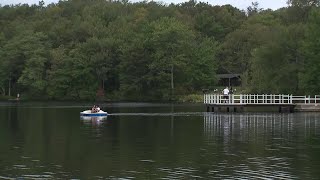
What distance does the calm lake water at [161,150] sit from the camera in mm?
25750

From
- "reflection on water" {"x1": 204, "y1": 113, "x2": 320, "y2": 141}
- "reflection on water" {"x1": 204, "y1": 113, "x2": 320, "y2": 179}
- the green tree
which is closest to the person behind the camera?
"reflection on water" {"x1": 204, "y1": 113, "x2": 320, "y2": 179}

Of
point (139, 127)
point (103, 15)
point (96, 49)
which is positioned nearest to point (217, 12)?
point (103, 15)

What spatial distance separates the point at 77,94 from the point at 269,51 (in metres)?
53.0

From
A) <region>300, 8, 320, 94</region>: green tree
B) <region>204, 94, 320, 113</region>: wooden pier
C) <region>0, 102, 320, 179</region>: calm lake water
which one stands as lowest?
<region>0, 102, 320, 179</region>: calm lake water

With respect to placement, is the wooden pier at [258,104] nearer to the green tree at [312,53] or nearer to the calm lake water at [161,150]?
the green tree at [312,53]

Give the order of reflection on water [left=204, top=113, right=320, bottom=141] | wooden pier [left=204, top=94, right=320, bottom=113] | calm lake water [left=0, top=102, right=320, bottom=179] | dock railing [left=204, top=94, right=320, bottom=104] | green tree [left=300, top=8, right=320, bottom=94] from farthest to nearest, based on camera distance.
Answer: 1. green tree [left=300, top=8, right=320, bottom=94]
2. dock railing [left=204, top=94, right=320, bottom=104]
3. wooden pier [left=204, top=94, right=320, bottom=113]
4. reflection on water [left=204, top=113, right=320, bottom=141]
5. calm lake water [left=0, top=102, right=320, bottom=179]

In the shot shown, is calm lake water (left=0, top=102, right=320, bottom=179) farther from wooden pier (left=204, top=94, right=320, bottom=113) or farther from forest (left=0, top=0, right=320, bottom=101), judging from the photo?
forest (left=0, top=0, right=320, bottom=101)

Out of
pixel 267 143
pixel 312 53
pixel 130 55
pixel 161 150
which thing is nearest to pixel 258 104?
pixel 312 53

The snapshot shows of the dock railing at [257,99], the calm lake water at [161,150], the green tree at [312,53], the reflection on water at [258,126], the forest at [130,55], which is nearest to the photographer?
the calm lake water at [161,150]

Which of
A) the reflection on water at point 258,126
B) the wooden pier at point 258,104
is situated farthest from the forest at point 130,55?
the reflection on water at point 258,126

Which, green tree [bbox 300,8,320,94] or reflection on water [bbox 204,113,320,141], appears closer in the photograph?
reflection on water [bbox 204,113,320,141]

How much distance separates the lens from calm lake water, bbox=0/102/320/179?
84.5 ft

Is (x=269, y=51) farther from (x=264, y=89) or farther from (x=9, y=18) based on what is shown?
(x=9, y=18)

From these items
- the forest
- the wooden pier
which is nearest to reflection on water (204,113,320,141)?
the wooden pier
